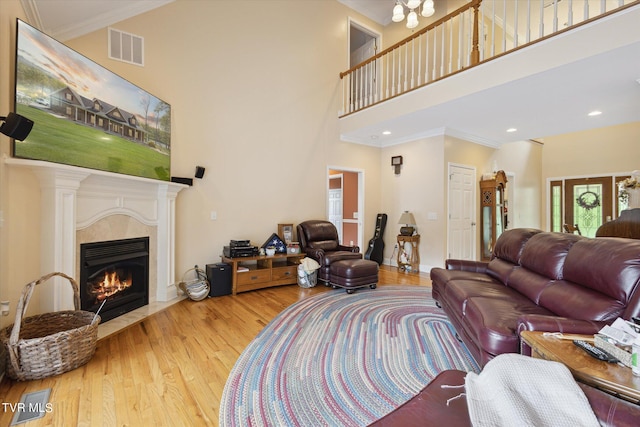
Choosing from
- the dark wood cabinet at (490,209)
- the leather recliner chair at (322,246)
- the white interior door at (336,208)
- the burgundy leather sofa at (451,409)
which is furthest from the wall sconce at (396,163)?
the burgundy leather sofa at (451,409)

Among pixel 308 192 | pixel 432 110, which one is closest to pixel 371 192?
pixel 308 192

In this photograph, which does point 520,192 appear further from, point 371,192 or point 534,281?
point 534,281

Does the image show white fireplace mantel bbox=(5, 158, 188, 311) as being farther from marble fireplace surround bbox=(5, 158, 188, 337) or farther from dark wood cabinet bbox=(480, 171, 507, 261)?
dark wood cabinet bbox=(480, 171, 507, 261)

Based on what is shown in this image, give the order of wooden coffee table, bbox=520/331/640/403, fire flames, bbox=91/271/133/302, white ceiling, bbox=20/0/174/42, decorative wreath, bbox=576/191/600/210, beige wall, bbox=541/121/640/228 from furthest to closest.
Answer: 1. decorative wreath, bbox=576/191/600/210
2. beige wall, bbox=541/121/640/228
3. fire flames, bbox=91/271/133/302
4. white ceiling, bbox=20/0/174/42
5. wooden coffee table, bbox=520/331/640/403

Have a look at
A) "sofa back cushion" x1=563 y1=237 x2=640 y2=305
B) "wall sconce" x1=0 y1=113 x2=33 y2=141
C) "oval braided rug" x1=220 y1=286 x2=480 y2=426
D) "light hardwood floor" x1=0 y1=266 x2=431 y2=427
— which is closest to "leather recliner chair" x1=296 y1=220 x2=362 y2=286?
"oval braided rug" x1=220 y1=286 x2=480 y2=426

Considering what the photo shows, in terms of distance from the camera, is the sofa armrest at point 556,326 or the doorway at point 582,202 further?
the doorway at point 582,202

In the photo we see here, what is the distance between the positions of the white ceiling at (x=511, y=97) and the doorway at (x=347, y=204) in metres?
1.08

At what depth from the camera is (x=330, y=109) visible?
5637 mm

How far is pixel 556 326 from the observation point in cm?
159

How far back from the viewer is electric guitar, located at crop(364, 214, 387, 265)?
19.7 feet

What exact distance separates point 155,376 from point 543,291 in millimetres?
2954

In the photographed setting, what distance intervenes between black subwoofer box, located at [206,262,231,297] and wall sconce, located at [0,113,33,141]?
2503 mm

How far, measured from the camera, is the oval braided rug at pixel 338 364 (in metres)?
1.68

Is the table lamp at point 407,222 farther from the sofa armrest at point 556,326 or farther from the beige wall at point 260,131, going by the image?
the sofa armrest at point 556,326
